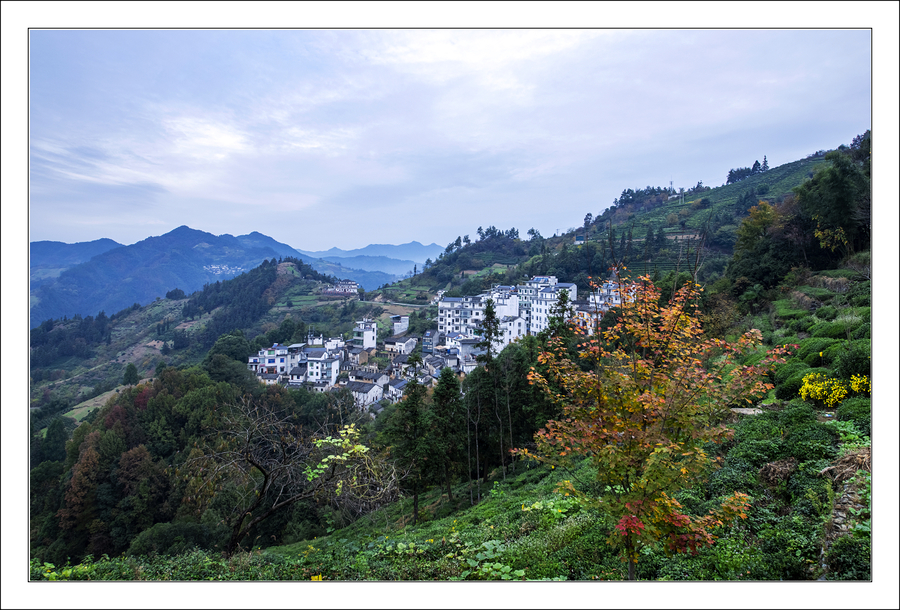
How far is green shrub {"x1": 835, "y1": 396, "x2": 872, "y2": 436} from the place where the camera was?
195 inches

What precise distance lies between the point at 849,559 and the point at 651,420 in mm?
2021

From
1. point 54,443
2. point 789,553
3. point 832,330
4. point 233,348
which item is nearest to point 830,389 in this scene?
point 832,330

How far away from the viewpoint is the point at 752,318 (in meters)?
14.6

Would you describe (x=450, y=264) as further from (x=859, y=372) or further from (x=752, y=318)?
(x=859, y=372)

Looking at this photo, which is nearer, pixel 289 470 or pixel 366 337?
pixel 289 470

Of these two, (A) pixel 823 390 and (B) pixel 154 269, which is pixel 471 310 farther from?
(B) pixel 154 269

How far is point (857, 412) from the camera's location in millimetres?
5137

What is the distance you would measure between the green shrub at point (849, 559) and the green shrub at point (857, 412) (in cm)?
234

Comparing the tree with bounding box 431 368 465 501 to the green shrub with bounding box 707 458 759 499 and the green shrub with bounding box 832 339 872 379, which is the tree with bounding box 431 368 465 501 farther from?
the green shrub with bounding box 832 339 872 379

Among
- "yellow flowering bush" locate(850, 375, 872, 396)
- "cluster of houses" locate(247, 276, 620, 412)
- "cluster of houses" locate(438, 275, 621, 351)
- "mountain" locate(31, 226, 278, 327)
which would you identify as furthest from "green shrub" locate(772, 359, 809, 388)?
"mountain" locate(31, 226, 278, 327)

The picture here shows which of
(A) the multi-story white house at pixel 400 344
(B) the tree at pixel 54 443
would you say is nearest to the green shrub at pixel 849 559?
(B) the tree at pixel 54 443

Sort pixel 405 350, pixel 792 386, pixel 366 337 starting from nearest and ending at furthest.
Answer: pixel 792 386, pixel 405 350, pixel 366 337

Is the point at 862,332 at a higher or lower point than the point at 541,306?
lower

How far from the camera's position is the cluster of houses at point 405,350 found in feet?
115
